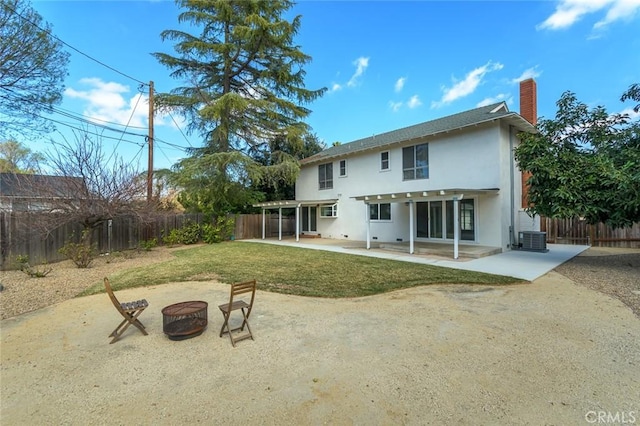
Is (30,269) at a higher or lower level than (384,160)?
lower

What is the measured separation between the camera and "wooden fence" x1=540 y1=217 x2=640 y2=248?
13.1 metres

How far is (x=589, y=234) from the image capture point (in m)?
14.1

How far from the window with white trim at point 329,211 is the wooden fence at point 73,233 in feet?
15.4

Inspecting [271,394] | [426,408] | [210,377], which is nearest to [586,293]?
[426,408]

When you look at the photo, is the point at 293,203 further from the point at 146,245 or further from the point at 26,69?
the point at 26,69

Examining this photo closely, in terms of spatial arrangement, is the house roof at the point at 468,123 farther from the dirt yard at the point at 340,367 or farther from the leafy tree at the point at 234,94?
the dirt yard at the point at 340,367

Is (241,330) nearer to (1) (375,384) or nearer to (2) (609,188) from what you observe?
(1) (375,384)

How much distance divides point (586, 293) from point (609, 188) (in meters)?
4.24

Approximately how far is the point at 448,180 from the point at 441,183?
0.33m

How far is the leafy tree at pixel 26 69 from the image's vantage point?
418 inches

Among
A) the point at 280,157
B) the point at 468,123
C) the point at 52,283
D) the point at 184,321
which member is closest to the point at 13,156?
the point at 280,157

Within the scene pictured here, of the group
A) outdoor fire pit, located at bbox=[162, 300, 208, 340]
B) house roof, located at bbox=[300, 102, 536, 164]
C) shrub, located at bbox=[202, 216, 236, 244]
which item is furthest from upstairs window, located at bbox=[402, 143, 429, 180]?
outdoor fire pit, located at bbox=[162, 300, 208, 340]

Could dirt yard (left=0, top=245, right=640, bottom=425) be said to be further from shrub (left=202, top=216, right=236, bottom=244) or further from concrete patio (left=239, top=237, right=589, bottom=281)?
shrub (left=202, top=216, right=236, bottom=244)

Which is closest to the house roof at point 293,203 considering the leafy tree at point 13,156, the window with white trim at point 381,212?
the window with white trim at point 381,212
